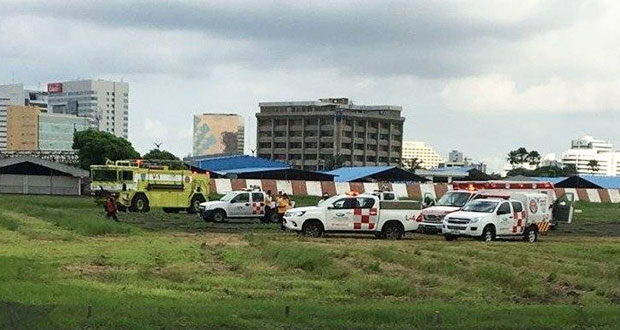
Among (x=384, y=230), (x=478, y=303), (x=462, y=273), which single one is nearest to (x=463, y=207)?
(x=384, y=230)

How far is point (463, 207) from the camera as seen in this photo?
33000 millimetres

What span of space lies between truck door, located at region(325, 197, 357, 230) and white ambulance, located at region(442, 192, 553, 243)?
3.38 metres

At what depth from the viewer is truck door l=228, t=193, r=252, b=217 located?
136 feet

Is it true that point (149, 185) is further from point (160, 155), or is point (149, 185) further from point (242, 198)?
point (160, 155)

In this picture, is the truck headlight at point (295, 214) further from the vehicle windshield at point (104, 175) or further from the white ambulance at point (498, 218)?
the vehicle windshield at point (104, 175)

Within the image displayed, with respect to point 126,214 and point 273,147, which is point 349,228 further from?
point 273,147

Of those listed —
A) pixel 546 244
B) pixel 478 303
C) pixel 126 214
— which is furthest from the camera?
pixel 126 214

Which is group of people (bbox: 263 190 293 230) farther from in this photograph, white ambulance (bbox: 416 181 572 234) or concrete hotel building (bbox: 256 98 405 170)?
concrete hotel building (bbox: 256 98 405 170)

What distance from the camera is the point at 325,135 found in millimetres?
178125

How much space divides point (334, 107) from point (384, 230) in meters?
152

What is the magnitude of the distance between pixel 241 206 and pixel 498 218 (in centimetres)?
1405

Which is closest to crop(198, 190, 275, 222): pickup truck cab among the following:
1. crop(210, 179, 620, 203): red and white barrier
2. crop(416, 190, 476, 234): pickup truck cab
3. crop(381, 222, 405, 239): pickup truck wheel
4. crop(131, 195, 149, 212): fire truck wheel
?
crop(131, 195, 149, 212): fire truck wheel

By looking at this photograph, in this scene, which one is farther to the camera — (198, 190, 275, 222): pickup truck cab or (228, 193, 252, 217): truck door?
(228, 193, 252, 217): truck door

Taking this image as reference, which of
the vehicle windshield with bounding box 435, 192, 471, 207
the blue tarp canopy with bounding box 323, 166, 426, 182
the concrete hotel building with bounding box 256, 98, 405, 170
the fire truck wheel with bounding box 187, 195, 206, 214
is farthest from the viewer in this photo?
the concrete hotel building with bounding box 256, 98, 405, 170
